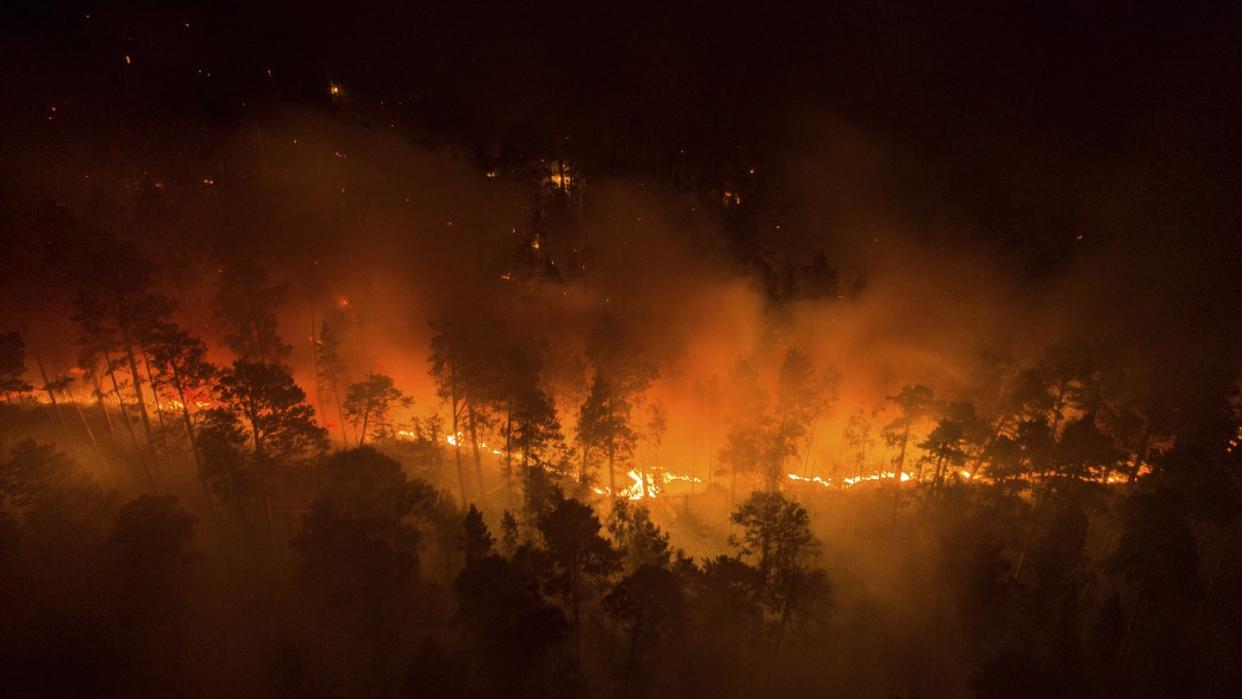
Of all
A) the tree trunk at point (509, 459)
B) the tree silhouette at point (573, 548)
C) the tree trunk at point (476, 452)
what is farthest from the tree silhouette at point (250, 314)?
the tree silhouette at point (573, 548)

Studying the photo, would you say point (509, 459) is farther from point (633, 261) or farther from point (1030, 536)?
point (633, 261)

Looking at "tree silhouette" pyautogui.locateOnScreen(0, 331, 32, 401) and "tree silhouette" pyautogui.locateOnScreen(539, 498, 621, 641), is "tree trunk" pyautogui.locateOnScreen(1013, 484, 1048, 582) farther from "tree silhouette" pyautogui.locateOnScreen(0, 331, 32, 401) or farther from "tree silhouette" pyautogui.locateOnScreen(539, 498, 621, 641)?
"tree silhouette" pyautogui.locateOnScreen(0, 331, 32, 401)

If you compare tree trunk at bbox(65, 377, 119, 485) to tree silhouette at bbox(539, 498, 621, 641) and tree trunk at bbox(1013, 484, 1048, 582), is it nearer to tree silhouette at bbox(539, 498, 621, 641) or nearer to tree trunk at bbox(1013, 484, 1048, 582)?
tree silhouette at bbox(539, 498, 621, 641)

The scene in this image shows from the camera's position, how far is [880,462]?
44.8 metres

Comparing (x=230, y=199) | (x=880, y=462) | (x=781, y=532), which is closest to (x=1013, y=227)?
(x=880, y=462)

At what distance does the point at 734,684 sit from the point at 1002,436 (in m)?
18.9

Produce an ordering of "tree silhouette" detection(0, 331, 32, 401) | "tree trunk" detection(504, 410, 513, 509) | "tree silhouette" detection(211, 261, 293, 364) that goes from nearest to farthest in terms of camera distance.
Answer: "tree silhouette" detection(0, 331, 32, 401) → "tree trunk" detection(504, 410, 513, 509) → "tree silhouette" detection(211, 261, 293, 364)

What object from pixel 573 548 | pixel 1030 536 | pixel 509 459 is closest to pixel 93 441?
pixel 509 459

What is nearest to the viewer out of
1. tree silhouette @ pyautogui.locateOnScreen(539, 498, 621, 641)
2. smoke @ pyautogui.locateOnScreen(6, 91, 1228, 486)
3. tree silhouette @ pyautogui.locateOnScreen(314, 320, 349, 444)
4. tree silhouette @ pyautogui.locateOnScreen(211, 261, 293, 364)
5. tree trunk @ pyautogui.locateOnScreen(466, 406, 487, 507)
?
tree silhouette @ pyautogui.locateOnScreen(539, 498, 621, 641)

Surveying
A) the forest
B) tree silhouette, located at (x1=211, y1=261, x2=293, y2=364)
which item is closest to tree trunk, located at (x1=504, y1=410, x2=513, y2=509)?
the forest

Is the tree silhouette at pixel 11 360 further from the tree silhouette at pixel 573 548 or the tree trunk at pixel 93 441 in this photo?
the tree silhouette at pixel 573 548

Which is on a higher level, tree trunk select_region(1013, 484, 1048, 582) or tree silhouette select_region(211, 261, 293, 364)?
tree silhouette select_region(211, 261, 293, 364)

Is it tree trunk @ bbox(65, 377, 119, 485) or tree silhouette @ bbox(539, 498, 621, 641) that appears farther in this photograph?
tree trunk @ bbox(65, 377, 119, 485)

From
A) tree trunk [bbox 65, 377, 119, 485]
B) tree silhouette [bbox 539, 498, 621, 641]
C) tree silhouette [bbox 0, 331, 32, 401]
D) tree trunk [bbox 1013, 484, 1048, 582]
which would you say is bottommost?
tree trunk [bbox 1013, 484, 1048, 582]
